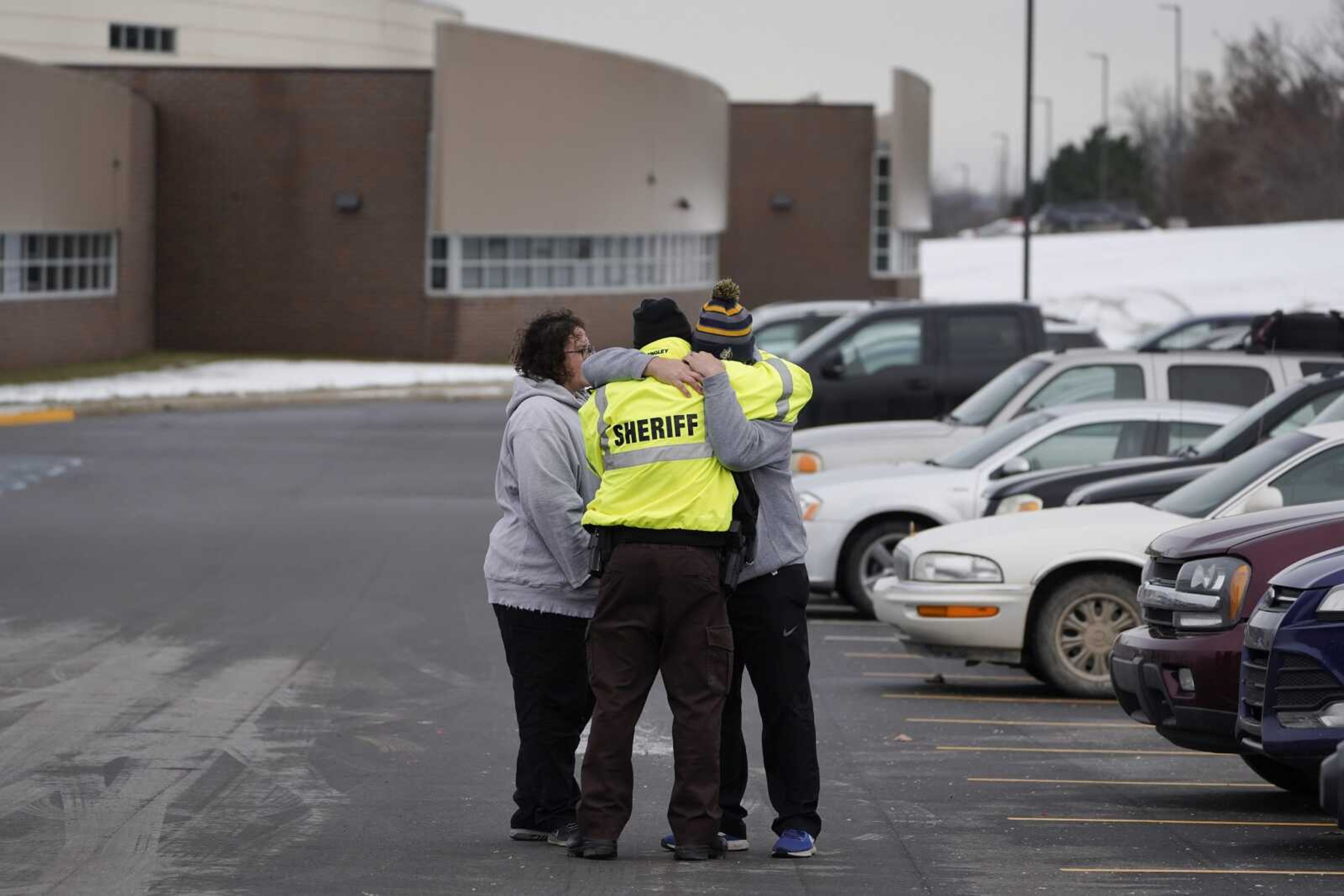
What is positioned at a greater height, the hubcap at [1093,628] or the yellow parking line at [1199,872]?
the hubcap at [1093,628]

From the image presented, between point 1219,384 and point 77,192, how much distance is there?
1207 inches

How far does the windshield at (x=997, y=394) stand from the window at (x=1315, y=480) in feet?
20.3

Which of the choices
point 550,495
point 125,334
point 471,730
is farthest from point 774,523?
point 125,334

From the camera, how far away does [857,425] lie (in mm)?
17406

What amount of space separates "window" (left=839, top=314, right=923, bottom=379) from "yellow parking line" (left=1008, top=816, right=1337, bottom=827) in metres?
12.9

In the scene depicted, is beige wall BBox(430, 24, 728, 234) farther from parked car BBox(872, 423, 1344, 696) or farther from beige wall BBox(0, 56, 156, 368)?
parked car BBox(872, 423, 1344, 696)

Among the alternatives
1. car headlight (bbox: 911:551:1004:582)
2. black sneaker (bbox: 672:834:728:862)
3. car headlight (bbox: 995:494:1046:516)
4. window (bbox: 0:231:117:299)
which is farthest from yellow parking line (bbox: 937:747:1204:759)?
window (bbox: 0:231:117:299)

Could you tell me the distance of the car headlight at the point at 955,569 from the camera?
11016mm

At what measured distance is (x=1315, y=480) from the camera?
10047 mm

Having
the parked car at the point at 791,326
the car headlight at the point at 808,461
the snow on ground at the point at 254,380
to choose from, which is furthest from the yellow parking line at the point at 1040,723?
the snow on ground at the point at 254,380

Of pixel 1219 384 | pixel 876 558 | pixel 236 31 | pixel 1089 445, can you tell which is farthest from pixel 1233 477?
pixel 236 31

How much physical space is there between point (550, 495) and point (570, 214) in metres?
41.7

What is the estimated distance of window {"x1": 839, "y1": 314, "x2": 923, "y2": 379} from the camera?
2058 centimetres

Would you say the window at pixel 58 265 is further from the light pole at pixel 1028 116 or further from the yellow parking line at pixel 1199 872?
the yellow parking line at pixel 1199 872
